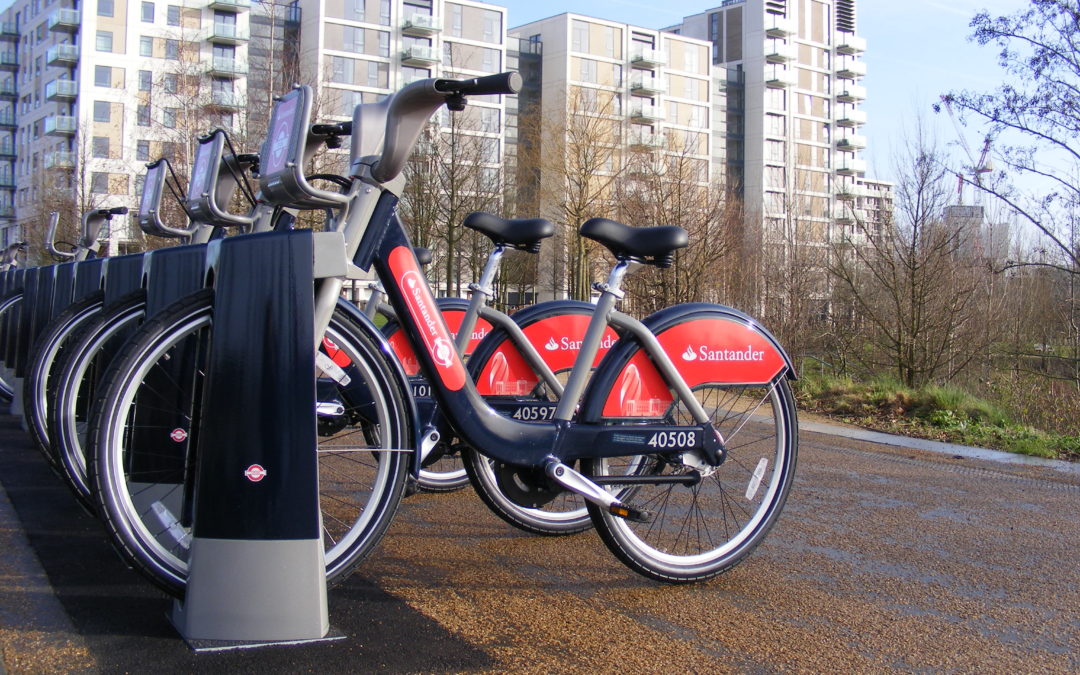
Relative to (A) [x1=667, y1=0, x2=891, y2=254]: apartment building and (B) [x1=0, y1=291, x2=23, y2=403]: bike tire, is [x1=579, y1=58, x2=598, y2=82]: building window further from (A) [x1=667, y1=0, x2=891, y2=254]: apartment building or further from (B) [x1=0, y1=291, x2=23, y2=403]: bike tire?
(B) [x1=0, y1=291, x2=23, y2=403]: bike tire

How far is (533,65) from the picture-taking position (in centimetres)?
8206

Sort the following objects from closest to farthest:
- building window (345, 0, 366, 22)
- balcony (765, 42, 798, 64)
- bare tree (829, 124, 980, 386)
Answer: bare tree (829, 124, 980, 386) → building window (345, 0, 366, 22) → balcony (765, 42, 798, 64)

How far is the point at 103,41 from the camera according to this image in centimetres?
6806

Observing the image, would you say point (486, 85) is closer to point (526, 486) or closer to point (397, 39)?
point (526, 486)

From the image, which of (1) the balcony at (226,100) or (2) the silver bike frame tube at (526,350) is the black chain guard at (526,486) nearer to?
(2) the silver bike frame tube at (526,350)

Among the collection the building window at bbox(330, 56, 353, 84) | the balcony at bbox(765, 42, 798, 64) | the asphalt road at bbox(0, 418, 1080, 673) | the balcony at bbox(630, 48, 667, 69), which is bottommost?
the asphalt road at bbox(0, 418, 1080, 673)

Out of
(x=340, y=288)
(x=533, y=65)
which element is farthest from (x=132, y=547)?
(x=533, y=65)

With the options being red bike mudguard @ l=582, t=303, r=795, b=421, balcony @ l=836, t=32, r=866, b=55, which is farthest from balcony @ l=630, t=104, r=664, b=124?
red bike mudguard @ l=582, t=303, r=795, b=421

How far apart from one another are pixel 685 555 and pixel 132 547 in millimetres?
2088

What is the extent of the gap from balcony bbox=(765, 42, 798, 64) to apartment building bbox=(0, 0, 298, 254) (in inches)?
1657

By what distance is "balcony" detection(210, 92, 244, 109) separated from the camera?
77.4 ft

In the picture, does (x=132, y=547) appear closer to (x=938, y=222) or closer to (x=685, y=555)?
(x=685, y=555)

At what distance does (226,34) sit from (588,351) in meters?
67.3

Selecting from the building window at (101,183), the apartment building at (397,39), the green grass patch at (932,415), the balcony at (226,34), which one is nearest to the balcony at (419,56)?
the apartment building at (397,39)
